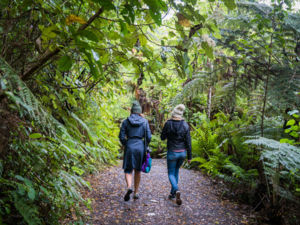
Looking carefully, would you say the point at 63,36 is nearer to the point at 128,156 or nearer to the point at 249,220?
the point at 128,156

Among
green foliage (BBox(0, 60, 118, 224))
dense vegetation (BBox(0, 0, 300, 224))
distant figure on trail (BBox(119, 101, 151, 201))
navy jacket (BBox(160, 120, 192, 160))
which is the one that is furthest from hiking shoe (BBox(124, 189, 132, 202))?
green foliage (BBox(0, 60, 118, 224))

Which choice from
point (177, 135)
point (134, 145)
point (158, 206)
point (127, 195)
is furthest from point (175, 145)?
point (127, 195)

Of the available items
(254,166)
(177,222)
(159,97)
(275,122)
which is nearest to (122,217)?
(177,222)

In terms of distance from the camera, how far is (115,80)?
3023mm

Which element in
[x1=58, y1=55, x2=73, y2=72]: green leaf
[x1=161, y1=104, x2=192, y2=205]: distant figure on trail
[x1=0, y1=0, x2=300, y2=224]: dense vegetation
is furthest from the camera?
[x1=161, y1=104, x2=192, y2=205]: distant figure on trail

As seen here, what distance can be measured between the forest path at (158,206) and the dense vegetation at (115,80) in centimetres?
51

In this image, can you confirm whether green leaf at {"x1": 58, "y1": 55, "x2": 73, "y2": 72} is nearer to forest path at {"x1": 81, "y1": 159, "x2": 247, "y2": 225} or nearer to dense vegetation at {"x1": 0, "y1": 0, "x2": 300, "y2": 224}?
dense vegetation at {"x1": 0, "y1": 0, "x2": 300, "y2": 224}

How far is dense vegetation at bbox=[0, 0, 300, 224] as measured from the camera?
1.44m

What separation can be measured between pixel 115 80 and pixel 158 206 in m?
2.54

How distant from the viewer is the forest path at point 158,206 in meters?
3.46

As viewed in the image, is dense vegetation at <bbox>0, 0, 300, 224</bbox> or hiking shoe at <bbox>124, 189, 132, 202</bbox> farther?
hiking shoe at <bbox>124, 189, 132, 202</bbox>

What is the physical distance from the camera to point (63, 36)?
1.33 m

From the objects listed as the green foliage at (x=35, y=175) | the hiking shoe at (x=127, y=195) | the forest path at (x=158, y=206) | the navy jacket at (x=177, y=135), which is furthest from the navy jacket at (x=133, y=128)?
the green foliage at (x=35, y=175)

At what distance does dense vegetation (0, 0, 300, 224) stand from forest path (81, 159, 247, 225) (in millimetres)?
510
